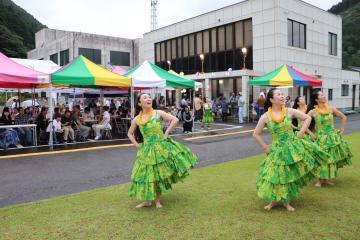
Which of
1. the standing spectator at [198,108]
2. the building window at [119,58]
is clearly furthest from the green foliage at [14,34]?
the standing spectator at [198,108]

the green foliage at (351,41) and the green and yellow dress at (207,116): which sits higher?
the green foliage at (351,41)

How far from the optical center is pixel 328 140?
240 inches

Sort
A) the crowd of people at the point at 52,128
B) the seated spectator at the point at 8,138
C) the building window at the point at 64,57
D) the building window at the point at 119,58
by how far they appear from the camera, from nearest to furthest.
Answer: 1. the seated spectator at the point at 8,138
2. the crowd of people at the point at 52,128
3. the building window at the point at 64,57
4. the building window at the point at 119,58

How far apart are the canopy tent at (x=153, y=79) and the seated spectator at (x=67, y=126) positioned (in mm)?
2900

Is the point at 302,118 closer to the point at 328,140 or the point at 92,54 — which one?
the point at 328,140

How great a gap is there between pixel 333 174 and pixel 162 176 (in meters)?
3.05

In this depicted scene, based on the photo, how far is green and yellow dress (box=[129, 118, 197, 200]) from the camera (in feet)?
16.0

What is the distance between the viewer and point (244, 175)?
713 centimetres

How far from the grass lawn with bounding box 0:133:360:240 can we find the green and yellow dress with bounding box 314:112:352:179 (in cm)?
36

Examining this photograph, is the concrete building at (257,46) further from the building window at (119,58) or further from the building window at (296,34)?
the building window at (119,58)

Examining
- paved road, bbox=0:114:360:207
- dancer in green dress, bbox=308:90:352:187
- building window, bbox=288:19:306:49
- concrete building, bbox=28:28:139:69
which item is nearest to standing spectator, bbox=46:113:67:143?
paved road, bbox=0:114:360:207

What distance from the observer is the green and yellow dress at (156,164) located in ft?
16.0

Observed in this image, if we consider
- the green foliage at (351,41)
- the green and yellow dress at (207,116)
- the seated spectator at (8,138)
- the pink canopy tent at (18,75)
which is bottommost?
the seated spectator at (8,138)

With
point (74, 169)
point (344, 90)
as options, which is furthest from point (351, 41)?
point (74, 169)
